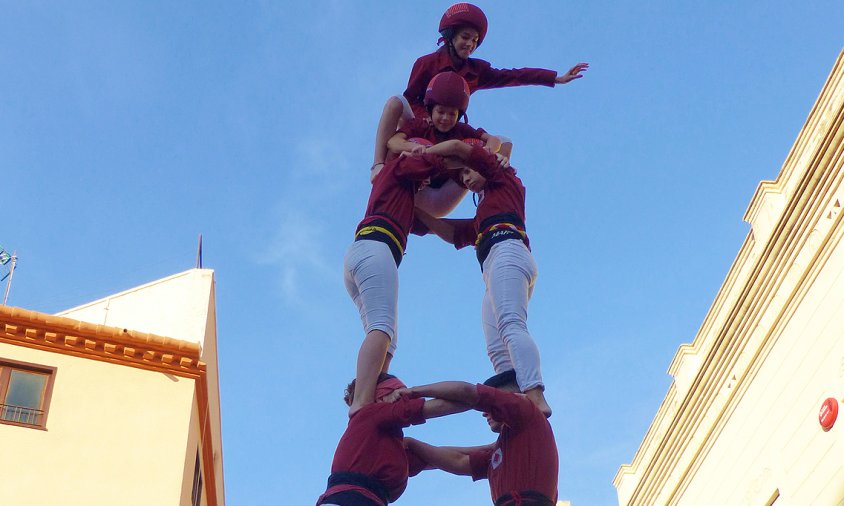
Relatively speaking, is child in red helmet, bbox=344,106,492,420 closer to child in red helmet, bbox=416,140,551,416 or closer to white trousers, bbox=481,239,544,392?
child in red helmet, bbox=416,140,551,416

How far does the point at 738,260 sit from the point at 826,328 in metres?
3.18

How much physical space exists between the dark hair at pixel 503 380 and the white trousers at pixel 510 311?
0.07 metres

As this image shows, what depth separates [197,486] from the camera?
19.9 m

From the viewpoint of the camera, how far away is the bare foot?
24.5 feet

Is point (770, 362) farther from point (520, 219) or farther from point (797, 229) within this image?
point (520, 219)

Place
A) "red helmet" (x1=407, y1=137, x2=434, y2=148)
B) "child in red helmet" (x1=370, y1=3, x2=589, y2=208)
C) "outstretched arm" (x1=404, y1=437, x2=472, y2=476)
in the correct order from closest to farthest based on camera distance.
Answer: "outstretched arm" (x1=404, y1=437, x2=472, y2=476) < "red helmet" (x1=407, y1=137, x2=434, y2=148) < "child in red helmet" (x1=370, y1=3, x2=589, y2=208)

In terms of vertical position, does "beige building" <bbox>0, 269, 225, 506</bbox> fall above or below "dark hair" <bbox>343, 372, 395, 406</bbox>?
above

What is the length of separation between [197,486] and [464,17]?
1289cm

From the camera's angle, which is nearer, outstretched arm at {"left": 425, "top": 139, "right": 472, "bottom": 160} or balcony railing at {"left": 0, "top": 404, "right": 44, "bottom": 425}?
outstretched arm at {"left": 425, "top": 139, "right": 472, "bottom": 160}

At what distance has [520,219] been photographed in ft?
28.0

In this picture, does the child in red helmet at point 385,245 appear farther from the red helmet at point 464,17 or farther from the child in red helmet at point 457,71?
the red helmet at point 464,17

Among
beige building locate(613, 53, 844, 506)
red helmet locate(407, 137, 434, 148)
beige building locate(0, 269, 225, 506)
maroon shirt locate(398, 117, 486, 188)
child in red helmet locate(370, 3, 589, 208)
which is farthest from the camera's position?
beige building locate(0, 269, 225, 506)

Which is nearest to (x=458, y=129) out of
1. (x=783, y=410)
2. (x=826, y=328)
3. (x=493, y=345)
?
(x=493, y=345)

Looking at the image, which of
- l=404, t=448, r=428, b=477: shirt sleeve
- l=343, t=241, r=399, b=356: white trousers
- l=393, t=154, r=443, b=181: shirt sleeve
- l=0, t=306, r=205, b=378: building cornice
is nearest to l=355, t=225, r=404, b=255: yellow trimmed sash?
l=343, t=241, r=399, b=356: white trousers
